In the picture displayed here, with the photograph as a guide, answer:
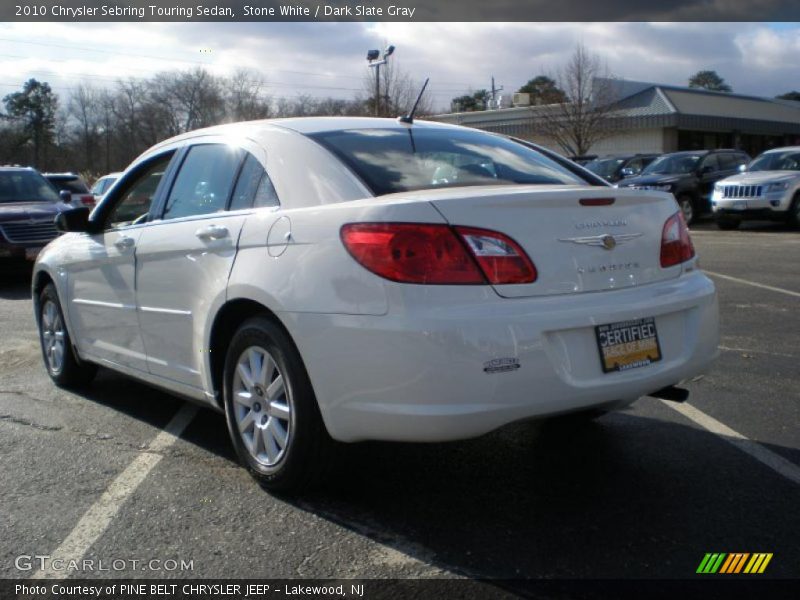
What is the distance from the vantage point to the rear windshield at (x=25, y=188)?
1355 centimetres

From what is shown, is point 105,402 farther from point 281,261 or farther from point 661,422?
point 661,422

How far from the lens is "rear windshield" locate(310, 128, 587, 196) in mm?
3826

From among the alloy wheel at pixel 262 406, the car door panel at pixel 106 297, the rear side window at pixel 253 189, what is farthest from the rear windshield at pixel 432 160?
the car door panel at pixel 106 297

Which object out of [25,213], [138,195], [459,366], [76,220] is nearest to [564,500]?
[459,366]

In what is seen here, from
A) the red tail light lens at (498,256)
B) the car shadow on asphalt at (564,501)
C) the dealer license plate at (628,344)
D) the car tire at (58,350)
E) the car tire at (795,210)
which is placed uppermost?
the red tail light lens at (498,256)

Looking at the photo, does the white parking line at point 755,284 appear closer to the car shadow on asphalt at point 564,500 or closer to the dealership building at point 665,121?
the car shadow on asphalt at point 564,500

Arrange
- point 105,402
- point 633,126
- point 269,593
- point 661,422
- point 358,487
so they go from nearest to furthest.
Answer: point 269,593
point 358,487
point 661,422
point 105,402
point 633,126

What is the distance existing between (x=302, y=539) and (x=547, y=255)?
1.48 meters

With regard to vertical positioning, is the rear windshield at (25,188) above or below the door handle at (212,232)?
below

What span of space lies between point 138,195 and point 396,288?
2.59m

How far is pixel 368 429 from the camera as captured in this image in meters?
3.36

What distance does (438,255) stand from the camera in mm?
3270

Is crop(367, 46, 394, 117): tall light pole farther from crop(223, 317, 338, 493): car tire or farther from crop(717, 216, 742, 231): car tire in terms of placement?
crop(223, 317, 338, 493): car tire

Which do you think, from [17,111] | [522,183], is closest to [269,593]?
[522,183]
